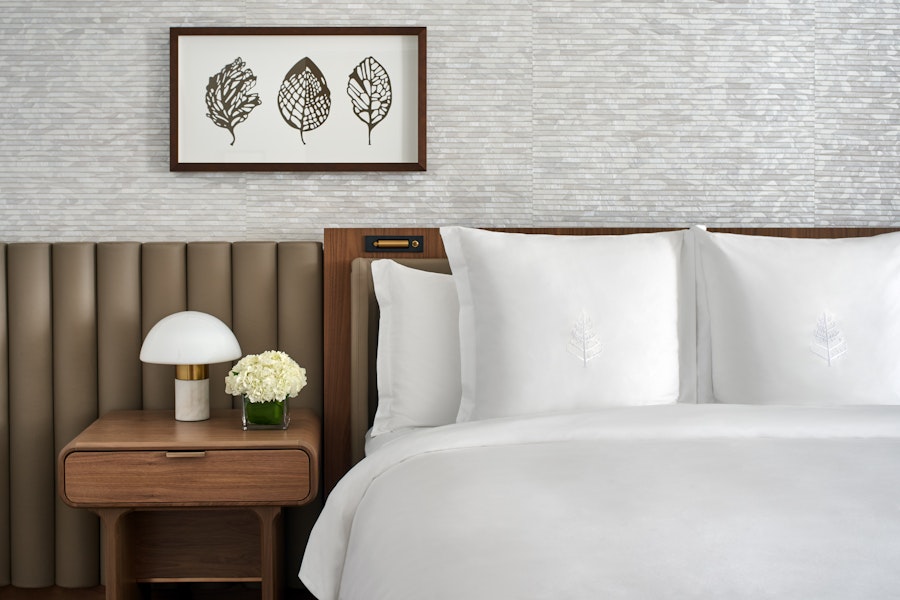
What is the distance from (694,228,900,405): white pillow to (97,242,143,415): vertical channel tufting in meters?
1.61

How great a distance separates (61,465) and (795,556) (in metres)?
1.62

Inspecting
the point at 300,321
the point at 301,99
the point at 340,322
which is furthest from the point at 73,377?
the point at 301,99

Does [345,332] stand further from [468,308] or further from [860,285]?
[860,285]

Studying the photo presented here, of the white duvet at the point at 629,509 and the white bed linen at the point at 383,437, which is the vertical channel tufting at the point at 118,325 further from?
the white duvet at the point at 629,509

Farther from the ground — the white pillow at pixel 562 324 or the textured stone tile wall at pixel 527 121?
the textured stone tile wall at pixel 527 121

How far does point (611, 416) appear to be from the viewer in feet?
5.05

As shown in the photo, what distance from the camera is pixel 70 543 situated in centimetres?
209

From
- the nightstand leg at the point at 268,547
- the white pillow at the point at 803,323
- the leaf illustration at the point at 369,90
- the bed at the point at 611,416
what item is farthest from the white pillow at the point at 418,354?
the white pillow at the point at 803,323

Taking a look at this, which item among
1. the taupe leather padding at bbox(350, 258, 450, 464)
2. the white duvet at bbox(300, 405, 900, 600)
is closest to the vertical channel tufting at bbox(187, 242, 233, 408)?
the taupe leather padding at bbox(350, 258, 450, 464)

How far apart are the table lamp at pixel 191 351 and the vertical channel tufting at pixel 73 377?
12.5 inches

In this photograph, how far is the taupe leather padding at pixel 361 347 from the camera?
6.89ft

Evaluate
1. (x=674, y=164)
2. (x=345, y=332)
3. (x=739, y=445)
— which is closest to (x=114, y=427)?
(x=345, y=332)

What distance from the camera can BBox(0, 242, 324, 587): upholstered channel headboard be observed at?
209 cm

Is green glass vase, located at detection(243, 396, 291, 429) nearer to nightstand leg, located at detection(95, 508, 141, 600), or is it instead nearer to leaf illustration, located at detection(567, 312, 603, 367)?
nightstand leg, located at detection(95, 508, 141, 600)
